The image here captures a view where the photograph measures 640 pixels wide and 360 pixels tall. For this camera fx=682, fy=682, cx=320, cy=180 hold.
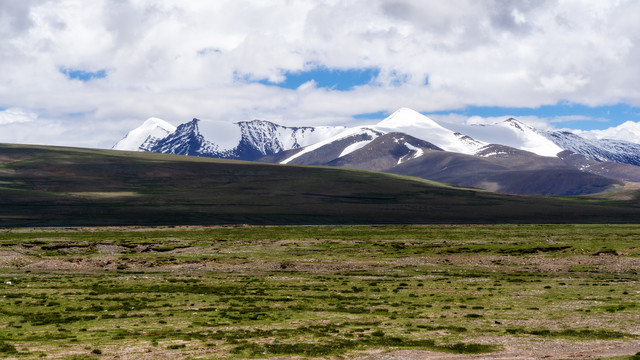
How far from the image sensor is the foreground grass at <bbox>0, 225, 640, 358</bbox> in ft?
124

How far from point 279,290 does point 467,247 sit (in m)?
45.6

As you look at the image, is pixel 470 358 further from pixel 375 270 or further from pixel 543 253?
pixel 543 253

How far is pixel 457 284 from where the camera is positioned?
208ft

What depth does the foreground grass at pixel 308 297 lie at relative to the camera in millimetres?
37875

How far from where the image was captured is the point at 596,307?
47.9 m

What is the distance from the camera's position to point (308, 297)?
183ft

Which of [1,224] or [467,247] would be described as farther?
[1,224]

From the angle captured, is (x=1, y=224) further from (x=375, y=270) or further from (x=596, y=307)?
(x=596, y=307)

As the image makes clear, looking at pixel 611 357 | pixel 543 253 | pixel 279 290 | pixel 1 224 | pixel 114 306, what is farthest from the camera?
pixel 1 224

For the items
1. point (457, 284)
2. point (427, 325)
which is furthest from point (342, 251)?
point (427, 325)

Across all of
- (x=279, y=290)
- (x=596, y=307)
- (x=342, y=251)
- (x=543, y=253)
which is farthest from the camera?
(x=342, y=251)

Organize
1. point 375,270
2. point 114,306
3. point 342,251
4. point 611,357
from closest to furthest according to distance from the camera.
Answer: point 611,357 < point 114,306 < point 375,270 < point 342,251

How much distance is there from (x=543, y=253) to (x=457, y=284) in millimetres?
30010

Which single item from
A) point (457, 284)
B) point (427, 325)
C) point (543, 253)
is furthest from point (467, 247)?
point (427, 325)
